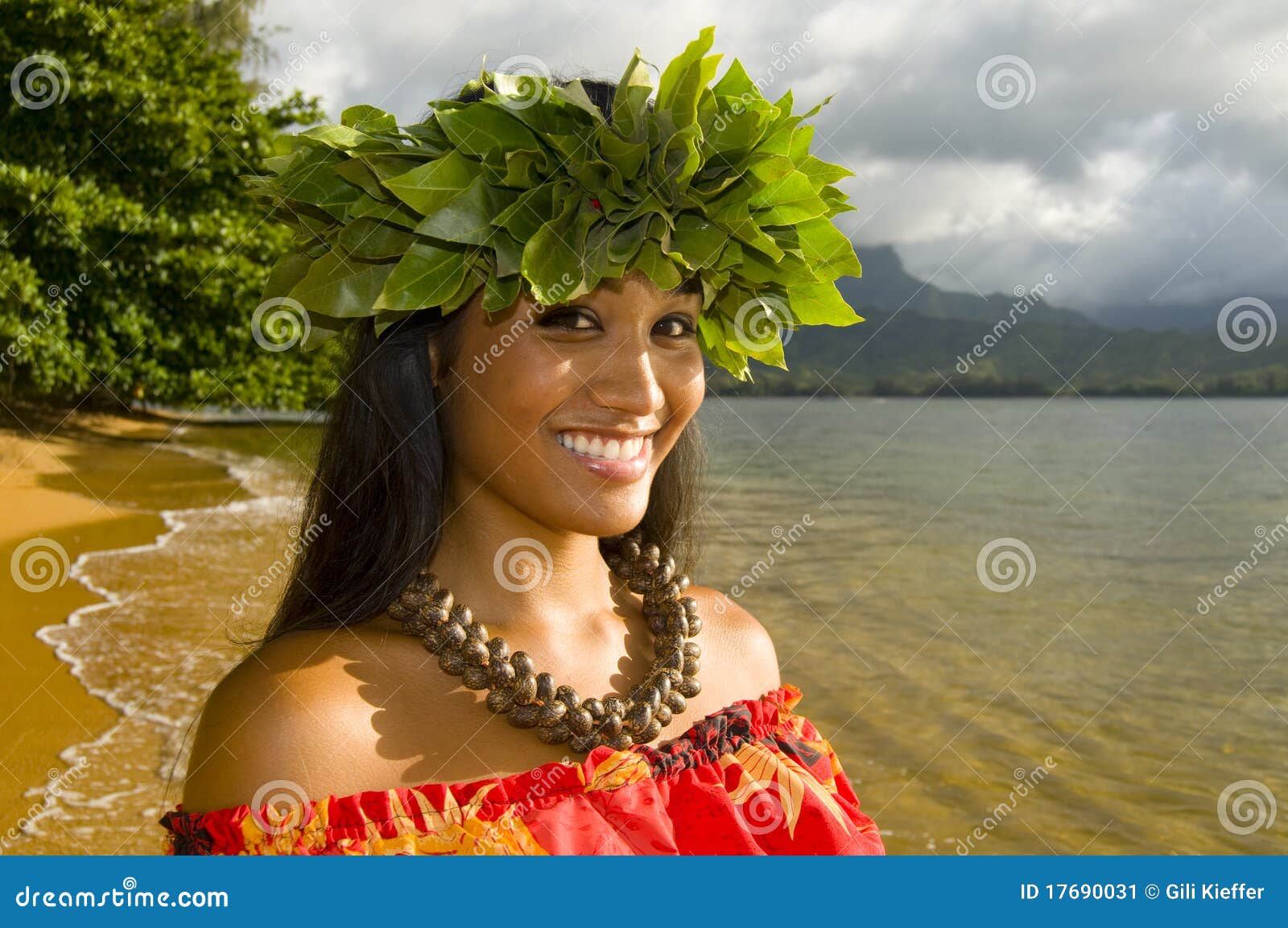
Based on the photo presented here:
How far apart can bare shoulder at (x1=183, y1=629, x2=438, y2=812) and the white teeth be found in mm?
566

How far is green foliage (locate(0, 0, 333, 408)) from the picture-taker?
701 inches

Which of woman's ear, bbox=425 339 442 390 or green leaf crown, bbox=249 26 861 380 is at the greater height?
green leaf crown, bbox=249 26 861 380

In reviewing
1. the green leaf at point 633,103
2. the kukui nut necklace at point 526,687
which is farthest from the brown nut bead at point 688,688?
the green leaf at point 633,103

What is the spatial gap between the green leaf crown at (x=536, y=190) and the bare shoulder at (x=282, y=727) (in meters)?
0.69

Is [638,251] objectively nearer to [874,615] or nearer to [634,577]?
[634,577]

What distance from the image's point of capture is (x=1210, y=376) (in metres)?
64.8

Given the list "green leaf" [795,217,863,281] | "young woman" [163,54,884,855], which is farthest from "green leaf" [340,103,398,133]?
"green leaf" [795,217,863,281]

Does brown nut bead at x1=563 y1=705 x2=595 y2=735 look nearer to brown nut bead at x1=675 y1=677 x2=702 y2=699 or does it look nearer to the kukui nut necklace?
the kukui nut necklace

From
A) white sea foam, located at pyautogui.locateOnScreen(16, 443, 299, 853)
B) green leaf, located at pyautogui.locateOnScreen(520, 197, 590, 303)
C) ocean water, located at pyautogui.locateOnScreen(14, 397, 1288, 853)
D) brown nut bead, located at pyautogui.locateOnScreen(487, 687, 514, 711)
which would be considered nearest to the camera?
green leaf, located at pyautogui.locateOnScreen(520, 197, 590, 303)

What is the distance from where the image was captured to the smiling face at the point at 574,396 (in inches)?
89.2

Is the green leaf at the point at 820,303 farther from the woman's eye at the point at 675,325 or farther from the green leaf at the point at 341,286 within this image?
the green leaf at the point at 341,286

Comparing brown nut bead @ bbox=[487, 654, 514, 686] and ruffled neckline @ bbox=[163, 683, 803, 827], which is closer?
ruffled neckline @ bbox=[163, 683, 803, 827]

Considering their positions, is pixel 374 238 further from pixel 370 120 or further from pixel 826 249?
pixel 826 249

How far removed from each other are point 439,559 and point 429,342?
0.45 m
